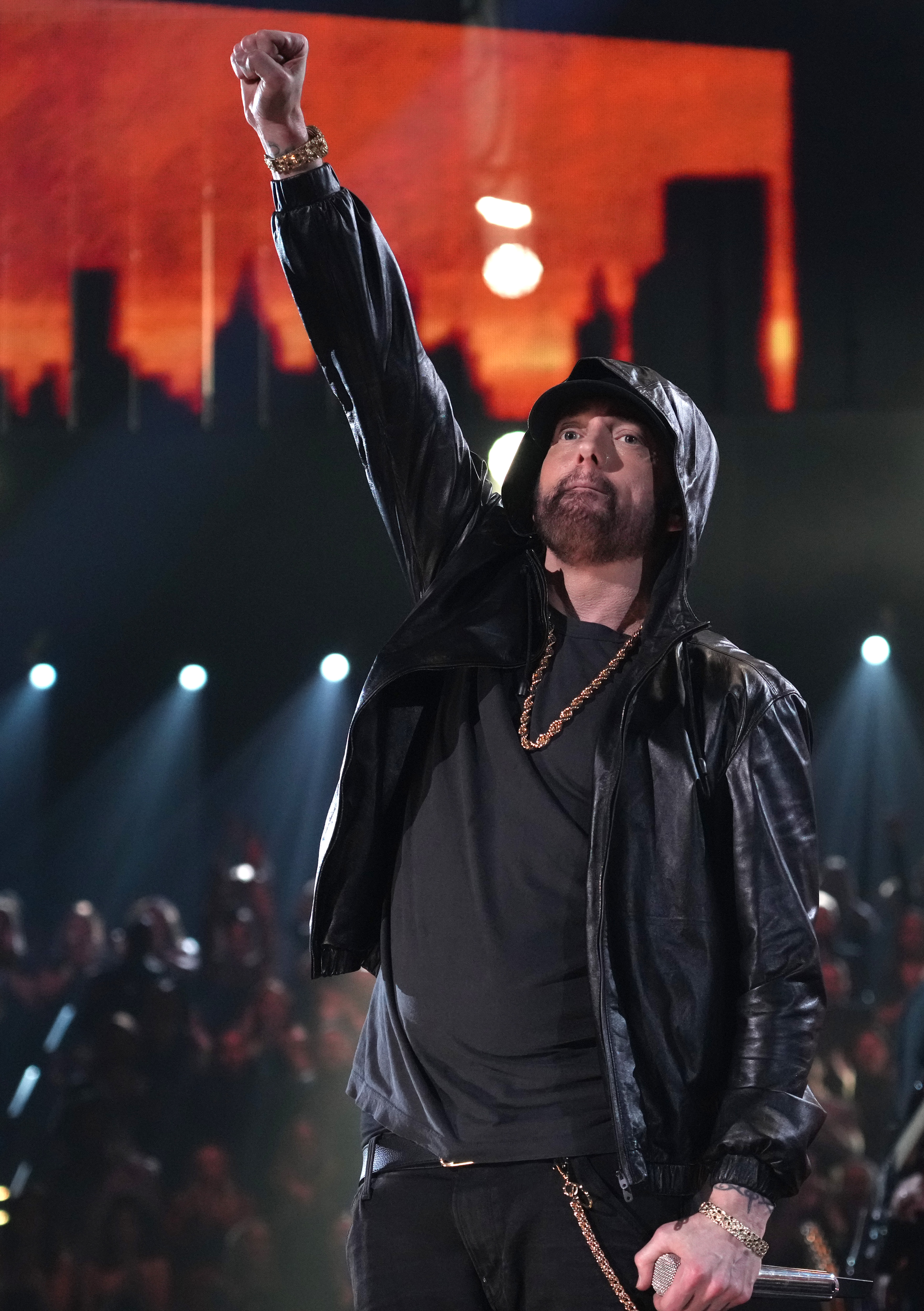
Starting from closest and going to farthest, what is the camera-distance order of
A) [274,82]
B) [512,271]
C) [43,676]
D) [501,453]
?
[274,82]
[501,453]
[512,271]
[43,676]

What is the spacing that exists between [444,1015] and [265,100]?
112cm

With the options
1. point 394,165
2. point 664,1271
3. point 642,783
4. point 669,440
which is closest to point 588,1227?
point 664,1271

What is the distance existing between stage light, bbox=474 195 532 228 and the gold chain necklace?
191 inches

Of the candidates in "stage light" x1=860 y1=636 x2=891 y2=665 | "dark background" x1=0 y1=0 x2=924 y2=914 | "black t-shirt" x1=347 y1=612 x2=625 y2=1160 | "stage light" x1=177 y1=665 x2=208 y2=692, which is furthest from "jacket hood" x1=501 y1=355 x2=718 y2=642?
"stage light" x1=177 y1=665 x2=208 y2=692

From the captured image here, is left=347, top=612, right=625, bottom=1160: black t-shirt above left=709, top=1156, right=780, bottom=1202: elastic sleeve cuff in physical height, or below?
above

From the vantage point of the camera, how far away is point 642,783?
161 centimetres

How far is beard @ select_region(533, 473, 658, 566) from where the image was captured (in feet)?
5.89

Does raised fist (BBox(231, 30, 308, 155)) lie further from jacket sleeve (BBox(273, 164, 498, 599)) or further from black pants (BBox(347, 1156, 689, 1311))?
black pants (BBox(347, 1156, 689, 1311))

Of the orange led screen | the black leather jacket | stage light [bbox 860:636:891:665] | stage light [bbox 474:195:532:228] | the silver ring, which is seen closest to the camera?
the silver ring

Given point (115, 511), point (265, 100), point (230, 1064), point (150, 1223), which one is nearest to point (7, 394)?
point (115, 511)

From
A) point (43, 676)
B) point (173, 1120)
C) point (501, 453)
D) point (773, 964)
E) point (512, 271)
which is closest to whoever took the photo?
point (773, 964)

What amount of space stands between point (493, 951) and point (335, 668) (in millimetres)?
5713

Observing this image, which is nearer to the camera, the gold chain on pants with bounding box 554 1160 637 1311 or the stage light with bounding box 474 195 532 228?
the gold chain on pants with bounding box 554 1160 637 1311

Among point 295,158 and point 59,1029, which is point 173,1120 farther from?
point 295,158
